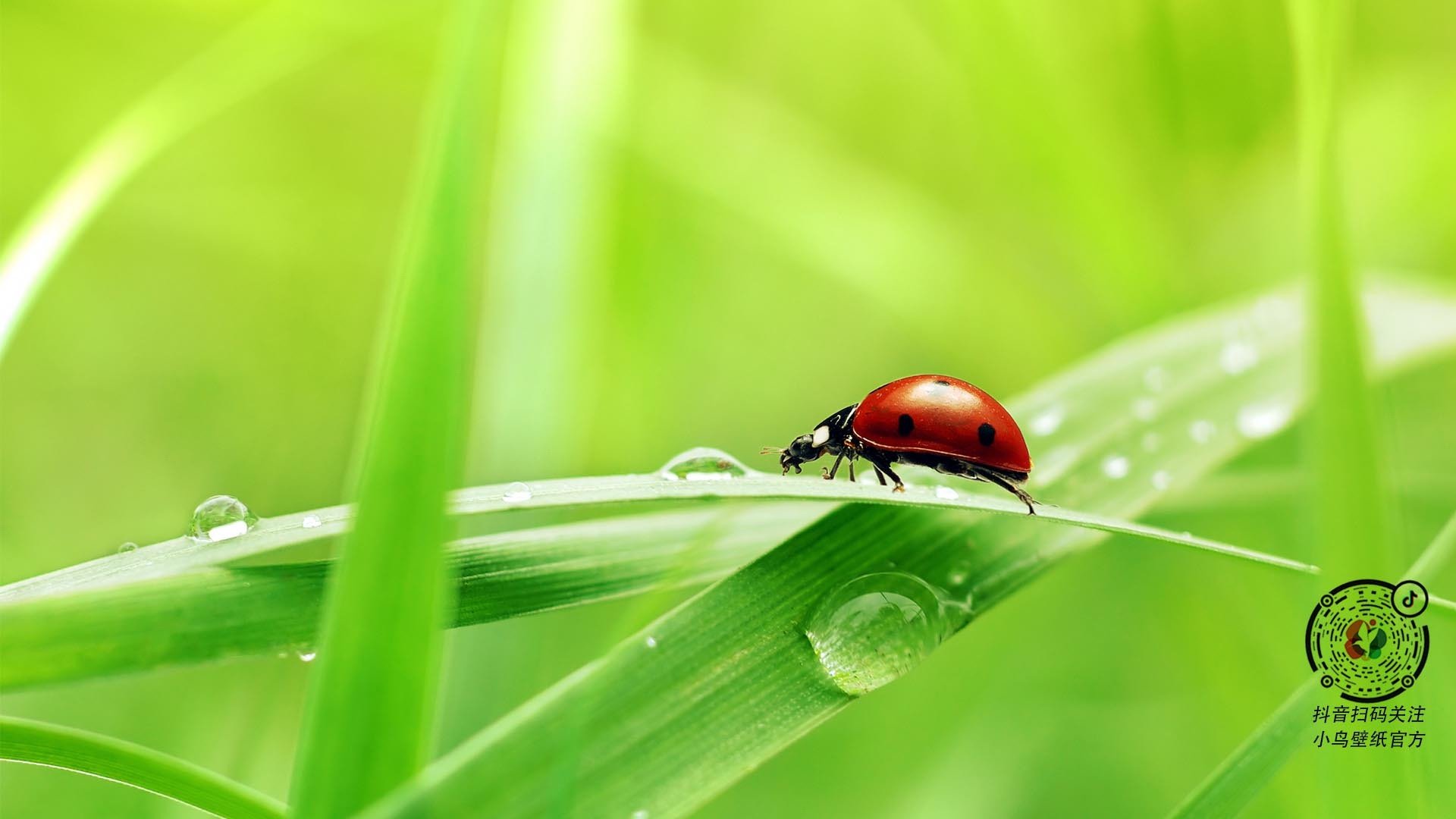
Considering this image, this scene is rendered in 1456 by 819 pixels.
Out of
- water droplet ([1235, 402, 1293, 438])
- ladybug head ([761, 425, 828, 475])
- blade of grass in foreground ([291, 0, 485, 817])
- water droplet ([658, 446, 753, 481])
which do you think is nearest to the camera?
blade of grass in foreground ([291, 0, 485, 817])

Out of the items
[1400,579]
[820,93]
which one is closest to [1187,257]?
[820,93]

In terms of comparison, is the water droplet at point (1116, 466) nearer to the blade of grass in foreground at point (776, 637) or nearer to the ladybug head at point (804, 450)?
the blade of grass in foreground at point (776, 637)

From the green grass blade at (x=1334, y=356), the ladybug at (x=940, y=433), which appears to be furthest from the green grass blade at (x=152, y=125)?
the green grass blade at (x=1334, y=356)

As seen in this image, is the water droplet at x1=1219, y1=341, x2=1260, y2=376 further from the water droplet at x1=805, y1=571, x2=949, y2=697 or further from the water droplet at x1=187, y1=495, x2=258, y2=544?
the water droplet at x1=187, y1=495, x2=258, y2=544

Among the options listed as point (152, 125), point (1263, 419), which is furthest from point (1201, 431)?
point (152, 125)

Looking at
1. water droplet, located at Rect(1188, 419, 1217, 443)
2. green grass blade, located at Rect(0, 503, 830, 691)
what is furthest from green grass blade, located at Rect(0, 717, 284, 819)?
water droplet, located at Rect(1188, 419, 1217, 443)

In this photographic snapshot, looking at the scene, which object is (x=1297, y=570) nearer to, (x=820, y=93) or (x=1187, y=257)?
(x=1187, y=257)
